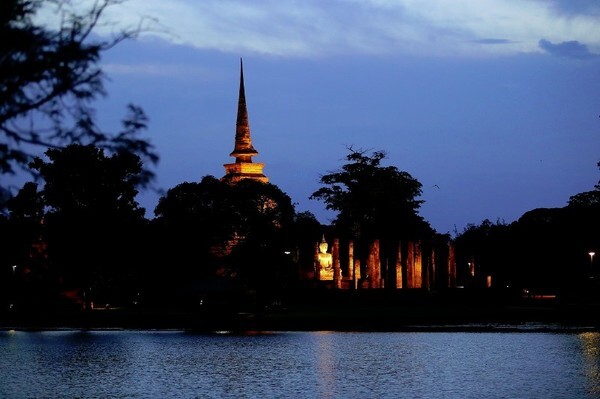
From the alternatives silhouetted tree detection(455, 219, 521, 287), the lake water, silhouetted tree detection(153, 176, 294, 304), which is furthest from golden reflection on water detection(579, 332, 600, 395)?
silhouetted tree detection(455, 219, 521, 287)

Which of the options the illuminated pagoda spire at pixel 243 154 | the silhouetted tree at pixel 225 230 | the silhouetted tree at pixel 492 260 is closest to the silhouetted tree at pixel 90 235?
the silhouetted tree at pixel 225 230

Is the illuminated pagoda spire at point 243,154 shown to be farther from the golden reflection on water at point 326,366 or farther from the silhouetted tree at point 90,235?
the golden reflection on water at point 326,366

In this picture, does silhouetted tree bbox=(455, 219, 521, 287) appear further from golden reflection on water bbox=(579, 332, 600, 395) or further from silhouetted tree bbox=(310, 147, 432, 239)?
golden reflection on water bbox=(579, 332, 600, 395)

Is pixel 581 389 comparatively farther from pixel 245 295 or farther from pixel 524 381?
pixel 245 295

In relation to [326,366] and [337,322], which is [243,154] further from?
[326,366]

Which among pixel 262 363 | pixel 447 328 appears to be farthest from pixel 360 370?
pixel 447 328

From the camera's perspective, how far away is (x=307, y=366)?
27844 mm

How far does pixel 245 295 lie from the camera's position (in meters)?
66.9

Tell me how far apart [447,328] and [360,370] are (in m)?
19.6

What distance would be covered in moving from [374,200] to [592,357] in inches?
3318

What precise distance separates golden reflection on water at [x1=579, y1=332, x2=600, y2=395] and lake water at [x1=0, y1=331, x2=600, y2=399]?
0.11 feet

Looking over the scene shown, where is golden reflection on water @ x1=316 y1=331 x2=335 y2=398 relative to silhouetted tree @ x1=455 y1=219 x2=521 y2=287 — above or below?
below

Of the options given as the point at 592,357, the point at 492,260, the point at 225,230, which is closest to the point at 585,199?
the point at 492,260

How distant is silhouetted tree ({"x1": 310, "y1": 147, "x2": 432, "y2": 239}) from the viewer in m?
114
